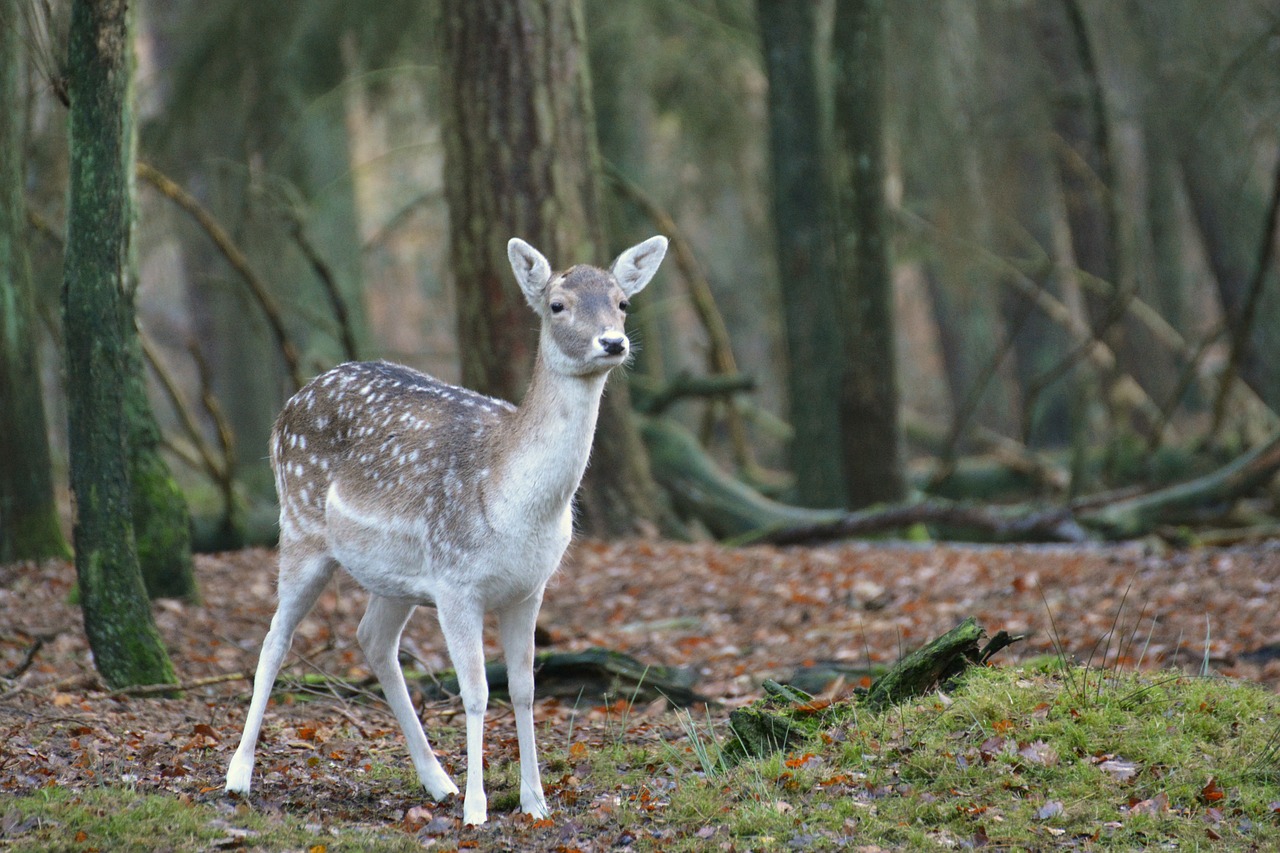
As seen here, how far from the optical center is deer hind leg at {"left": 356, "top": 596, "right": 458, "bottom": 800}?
5668mm

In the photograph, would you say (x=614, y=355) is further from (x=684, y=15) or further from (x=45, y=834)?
(x=684, y=15)

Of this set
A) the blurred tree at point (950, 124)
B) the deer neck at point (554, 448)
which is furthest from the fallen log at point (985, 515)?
Answer: the deer neck at point (554, 448)

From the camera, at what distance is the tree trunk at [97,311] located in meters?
6.25

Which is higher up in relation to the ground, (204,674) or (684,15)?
(684,15)

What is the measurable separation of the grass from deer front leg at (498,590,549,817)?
0.38 feet

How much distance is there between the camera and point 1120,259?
1385 centimetres

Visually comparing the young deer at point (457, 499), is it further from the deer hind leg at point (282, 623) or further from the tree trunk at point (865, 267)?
the tree trunk at point (865, 267)

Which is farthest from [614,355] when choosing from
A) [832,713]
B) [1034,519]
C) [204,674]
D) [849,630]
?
[1034,519]

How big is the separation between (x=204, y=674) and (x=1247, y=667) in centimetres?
567

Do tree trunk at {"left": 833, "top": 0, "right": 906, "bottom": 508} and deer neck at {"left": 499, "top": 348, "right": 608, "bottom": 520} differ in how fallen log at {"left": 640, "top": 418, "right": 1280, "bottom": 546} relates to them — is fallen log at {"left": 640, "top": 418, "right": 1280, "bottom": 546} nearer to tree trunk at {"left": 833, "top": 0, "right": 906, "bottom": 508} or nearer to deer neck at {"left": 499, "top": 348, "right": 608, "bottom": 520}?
tree trunk at {"left": 833, "top": 0, "right": 906, "bottom": 508}

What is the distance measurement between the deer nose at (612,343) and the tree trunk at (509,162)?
17.2 feet

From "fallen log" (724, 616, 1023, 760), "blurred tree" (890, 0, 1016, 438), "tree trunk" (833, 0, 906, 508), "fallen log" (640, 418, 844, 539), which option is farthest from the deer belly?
"blurred tree" (890, 0, 1016, 438)

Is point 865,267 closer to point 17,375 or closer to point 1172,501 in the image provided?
point 1172,501

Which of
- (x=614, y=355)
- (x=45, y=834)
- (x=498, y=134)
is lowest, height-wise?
(x=45, y=834)
